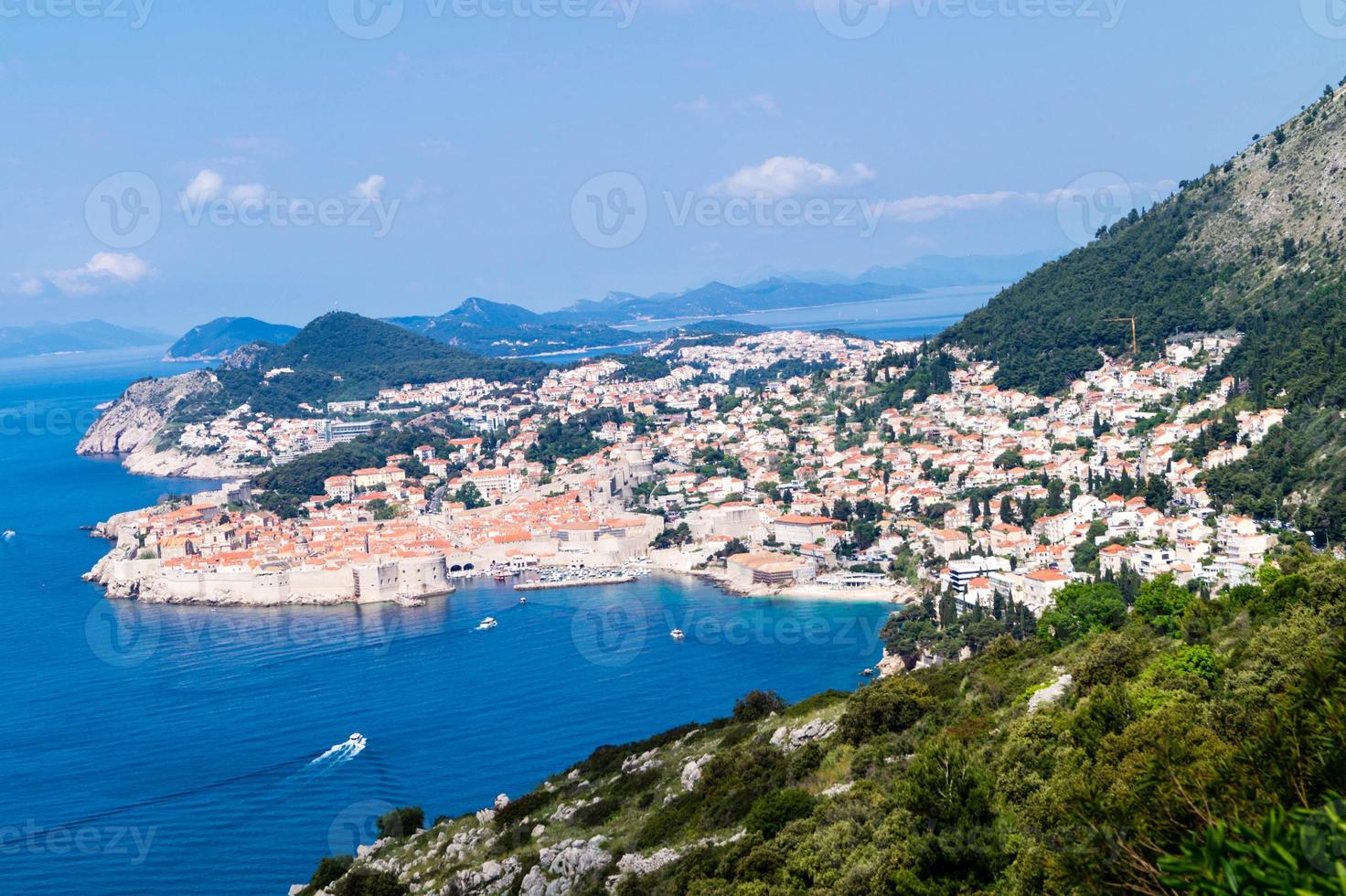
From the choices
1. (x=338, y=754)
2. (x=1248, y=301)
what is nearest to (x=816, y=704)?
(x=338, y=754)

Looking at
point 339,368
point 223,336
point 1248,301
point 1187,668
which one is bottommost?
point 1187,668

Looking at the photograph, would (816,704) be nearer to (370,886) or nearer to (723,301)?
(370,886)

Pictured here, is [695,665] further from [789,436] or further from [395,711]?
[789,436]

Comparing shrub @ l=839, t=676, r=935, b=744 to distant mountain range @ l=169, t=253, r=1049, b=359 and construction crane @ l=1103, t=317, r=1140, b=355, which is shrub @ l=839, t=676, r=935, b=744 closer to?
construction crane @ l=1103, t=317, r=1140, b=355

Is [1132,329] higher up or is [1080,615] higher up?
[1132,329]

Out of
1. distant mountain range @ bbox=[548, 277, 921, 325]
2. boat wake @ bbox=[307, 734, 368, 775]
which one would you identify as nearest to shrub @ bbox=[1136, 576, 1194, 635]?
boat wake @ bbox=[307, 734, 368, 775]

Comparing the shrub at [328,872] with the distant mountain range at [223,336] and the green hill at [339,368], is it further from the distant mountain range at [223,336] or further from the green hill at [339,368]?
the distant mountain range at [223,336]
